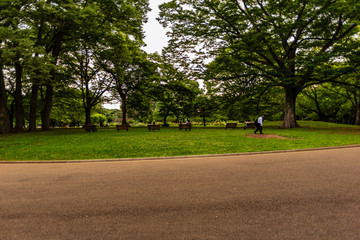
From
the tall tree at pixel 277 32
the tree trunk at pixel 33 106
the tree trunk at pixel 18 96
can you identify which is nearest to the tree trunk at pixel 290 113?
the tall tree at pixel 277 32

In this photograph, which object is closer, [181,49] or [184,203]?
[184,203]

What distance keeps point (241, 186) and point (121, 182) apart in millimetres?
3218

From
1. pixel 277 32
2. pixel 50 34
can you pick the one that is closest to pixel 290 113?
pixel 277 32

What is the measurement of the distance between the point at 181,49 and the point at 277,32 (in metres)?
12.2

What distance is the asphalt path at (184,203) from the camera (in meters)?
3.05

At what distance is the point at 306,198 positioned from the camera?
13.5ft

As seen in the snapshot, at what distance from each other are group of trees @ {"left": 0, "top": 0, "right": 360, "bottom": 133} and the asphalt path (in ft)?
46.5

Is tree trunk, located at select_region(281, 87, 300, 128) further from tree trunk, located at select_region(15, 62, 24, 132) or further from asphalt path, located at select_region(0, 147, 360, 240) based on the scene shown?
tree trunk, located at select_region(15, 62, 24, 132)

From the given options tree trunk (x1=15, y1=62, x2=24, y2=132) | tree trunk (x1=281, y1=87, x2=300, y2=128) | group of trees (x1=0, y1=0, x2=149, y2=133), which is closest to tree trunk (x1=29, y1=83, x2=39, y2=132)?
group of trees (x1=0, y1=0, x2=149, y2=133)

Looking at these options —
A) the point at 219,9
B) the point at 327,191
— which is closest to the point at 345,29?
the point at 219,9

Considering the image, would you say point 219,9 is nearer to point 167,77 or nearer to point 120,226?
point 167,77

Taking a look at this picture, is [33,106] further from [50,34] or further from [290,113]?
[290,113]

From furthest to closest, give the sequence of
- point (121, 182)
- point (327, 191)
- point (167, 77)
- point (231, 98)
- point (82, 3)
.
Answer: point (167, 77) → point (231, 98) → point (82, 3) → point (121, 182) → point (327, 191)

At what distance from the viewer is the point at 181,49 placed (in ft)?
86.3
